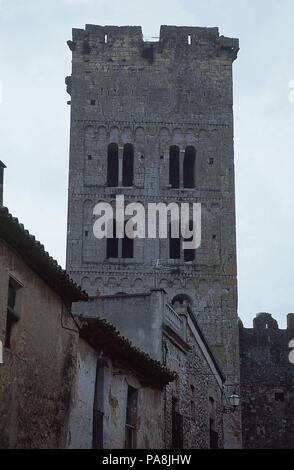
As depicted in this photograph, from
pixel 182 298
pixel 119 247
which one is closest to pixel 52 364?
pixel 182 298

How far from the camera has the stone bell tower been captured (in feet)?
132

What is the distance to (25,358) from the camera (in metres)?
12.9

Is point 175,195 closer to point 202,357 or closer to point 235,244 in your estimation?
point 235,244

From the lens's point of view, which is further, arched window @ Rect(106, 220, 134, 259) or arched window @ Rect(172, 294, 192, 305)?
arched window @ Rect(106, 220, 134, 259)

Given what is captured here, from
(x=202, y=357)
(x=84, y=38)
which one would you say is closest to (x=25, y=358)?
(x=202, y=357)

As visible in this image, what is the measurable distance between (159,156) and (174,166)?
2.93ft

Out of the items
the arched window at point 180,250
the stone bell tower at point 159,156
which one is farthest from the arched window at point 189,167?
the arched window at point 180,250

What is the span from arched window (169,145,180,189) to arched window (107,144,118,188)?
243 centimetres

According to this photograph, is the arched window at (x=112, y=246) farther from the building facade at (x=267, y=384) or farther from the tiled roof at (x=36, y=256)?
the tiled roof at (x=36, y=256)

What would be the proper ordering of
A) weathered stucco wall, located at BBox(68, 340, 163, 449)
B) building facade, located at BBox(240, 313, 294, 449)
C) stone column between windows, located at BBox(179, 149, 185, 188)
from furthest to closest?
stone column between windows, located at BBox(179, 149, 185, 188) < building facade, located at BBox(240, 313, 294, 449) < weathered stucco wall, located at BBox(68, 340, 163, 449)

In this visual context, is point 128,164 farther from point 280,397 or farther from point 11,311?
point 11,311

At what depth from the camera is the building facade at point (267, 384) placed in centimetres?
4069

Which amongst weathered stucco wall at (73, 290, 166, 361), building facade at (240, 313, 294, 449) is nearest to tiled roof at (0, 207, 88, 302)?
weathered stucco wall at (73, 290, 166, 361)

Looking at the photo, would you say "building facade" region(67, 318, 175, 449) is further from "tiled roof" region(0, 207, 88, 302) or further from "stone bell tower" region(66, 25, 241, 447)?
"stone bell tower" region(66, 25, 241, 447)
